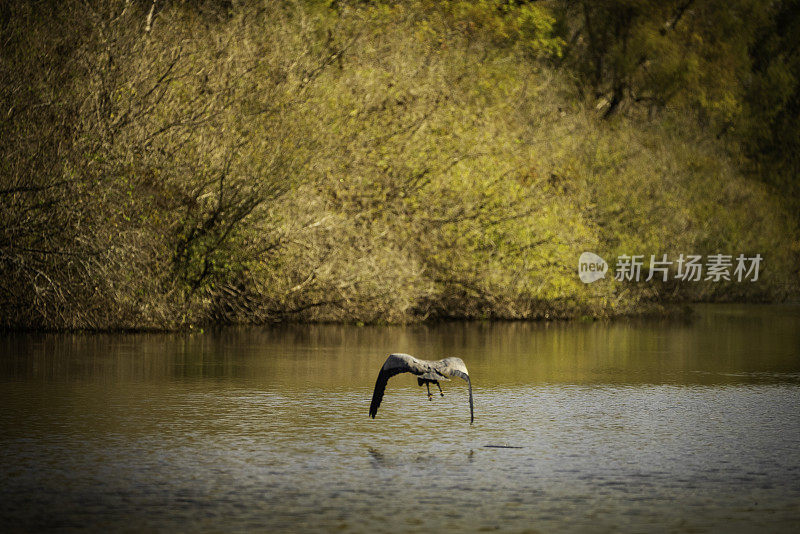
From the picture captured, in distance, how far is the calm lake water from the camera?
24.3 feet

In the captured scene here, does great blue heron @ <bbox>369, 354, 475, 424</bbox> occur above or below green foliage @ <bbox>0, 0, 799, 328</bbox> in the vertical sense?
below

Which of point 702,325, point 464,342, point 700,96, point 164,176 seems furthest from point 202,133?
point 700,96

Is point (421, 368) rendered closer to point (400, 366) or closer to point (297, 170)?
point (400, 366)

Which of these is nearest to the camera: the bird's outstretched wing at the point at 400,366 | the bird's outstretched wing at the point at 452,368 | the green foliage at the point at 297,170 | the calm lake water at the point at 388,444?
the calm lake water at the point at 388,444

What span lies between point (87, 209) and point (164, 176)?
3.17 metres

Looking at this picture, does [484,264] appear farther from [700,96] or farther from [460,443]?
[460,443]

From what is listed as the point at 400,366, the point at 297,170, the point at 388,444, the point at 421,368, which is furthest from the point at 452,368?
the point at 297,170

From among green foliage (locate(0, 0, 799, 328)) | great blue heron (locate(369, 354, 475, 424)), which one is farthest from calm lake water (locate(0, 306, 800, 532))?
green foliage (locate(0, 0, 799, 328))

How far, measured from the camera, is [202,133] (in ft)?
85.1

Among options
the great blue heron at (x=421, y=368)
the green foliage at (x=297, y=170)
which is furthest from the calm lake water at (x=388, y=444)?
the green foliage at (x=297, y=170)

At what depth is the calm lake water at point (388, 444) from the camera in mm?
7414

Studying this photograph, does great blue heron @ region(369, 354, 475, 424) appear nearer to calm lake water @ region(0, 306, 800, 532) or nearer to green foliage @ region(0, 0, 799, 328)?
calm lake water @ region(0, 306, 800, 532)

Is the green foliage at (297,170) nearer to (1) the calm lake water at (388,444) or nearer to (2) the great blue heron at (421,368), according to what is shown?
(1) the calm lake water at (388,444)

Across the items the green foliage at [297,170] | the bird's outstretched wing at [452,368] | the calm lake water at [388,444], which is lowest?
the calm lake water at [388,444]
